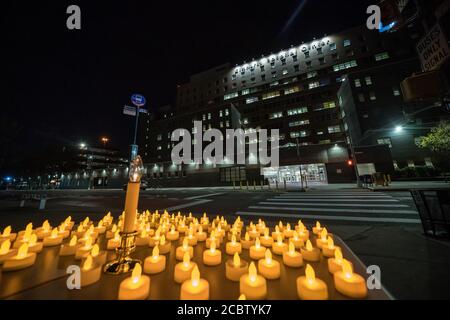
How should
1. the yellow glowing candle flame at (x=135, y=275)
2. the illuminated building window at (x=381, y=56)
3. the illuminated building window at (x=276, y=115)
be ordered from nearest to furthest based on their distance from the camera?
the yellow glowing candle flame at (x=135, y=275), the illuminated building window at (x=381, y=56), the illuminated building window at (x=276, y=115)

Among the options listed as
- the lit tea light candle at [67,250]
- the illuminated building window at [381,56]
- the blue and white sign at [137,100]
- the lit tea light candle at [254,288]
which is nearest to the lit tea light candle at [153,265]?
the lit tea light candle at [254,288]

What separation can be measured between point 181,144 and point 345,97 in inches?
1606

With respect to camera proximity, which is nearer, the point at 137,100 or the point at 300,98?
the point at 137,100

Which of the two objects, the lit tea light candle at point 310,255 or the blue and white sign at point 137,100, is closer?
the lit tea light candle at point 310,255

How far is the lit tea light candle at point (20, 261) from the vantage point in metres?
1.29

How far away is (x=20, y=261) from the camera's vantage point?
1.34 meters

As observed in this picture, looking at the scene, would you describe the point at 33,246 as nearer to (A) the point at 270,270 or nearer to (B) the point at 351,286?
(A) the point at 270,270

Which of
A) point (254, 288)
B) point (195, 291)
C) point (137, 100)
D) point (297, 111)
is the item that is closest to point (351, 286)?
point (254, 288)

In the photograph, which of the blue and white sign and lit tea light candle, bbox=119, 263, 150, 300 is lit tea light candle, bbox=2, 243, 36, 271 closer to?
lit tea light candle, bbox=119, 263, 150, 300

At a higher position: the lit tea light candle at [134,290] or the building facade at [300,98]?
the building facade at [300,98]

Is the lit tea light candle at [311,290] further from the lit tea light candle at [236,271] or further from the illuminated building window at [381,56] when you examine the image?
the illuminated building window at [381,56]

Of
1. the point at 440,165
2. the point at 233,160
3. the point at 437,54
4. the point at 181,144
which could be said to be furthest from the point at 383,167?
the point at 181,144

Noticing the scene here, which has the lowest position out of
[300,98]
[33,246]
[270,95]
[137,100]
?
[33,246]

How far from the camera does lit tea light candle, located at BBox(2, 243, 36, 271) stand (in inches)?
50.7
